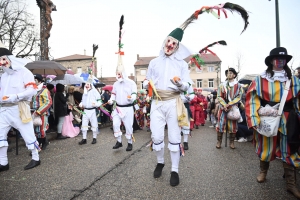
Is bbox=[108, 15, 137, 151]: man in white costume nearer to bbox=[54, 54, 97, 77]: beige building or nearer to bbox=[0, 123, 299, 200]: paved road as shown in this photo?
bbox=[0, 123, 299, 200]: paved road

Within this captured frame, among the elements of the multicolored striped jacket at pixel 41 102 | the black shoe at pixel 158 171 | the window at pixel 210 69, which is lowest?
the black shoe at pixel 158 171

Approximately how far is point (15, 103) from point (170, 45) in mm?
3022

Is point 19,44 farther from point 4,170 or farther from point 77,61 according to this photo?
point 77,61

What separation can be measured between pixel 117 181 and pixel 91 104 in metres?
3.84

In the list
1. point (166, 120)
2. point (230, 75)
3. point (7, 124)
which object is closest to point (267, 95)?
point (166, 120)

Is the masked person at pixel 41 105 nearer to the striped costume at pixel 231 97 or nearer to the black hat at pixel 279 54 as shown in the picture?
the striped costume at pixel 231 97

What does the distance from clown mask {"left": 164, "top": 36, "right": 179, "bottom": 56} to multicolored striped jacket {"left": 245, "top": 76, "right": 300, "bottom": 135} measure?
4.44 ft

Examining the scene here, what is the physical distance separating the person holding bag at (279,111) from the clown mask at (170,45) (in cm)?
135

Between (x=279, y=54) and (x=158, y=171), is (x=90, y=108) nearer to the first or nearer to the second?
(x=158, y=171)

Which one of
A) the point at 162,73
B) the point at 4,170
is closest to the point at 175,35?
the point at 162,73

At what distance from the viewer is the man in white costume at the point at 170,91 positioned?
3.49 meters

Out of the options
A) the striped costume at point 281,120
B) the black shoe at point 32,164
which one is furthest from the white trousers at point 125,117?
the striped costume at point 281,120

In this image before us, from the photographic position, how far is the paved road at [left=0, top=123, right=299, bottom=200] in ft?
9.66

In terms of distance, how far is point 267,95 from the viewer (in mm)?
3221
